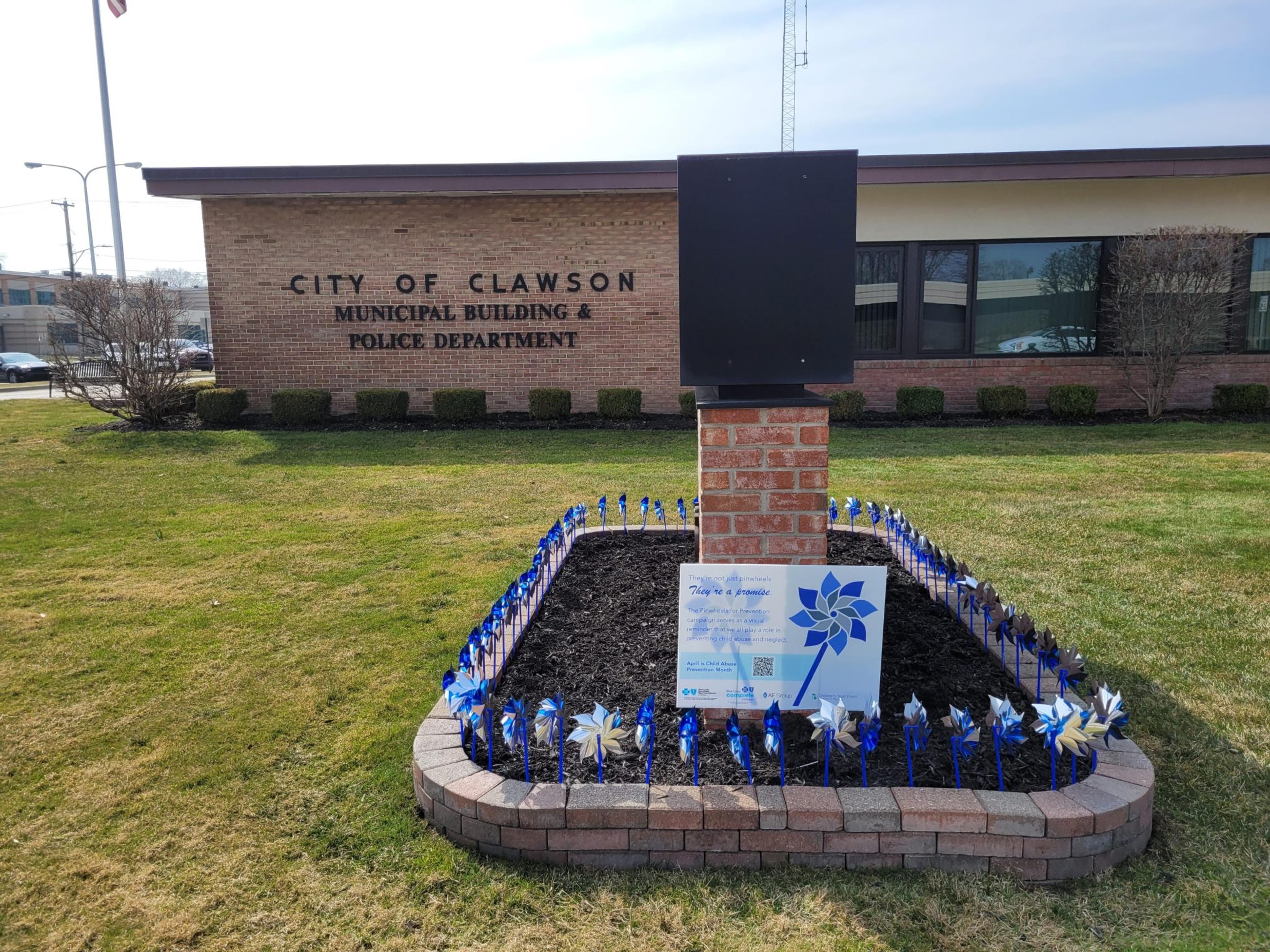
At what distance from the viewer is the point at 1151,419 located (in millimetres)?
13188

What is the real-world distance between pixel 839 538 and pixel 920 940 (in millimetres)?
3808

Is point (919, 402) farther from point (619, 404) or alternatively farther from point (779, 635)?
point (779, 635)

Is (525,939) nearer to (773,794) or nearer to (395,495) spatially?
(773,794)

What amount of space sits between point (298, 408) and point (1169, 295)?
42.9 ft

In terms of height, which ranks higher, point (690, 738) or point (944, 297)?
point (944, 297)

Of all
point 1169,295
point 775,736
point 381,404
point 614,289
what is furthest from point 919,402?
point 775,736

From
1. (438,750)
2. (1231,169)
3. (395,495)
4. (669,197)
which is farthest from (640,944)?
(1231,169)

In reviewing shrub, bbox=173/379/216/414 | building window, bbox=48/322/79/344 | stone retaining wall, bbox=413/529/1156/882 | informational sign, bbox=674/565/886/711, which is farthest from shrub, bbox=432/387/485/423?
Answer: stone retaining wall, bbox=413/529/1156/882

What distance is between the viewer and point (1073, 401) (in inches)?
519

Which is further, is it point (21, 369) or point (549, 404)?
point (21, 369)

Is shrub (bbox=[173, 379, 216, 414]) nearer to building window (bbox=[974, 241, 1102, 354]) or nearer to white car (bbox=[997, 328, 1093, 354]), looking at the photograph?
building window (bbox=[974, 241, 1102, 354])

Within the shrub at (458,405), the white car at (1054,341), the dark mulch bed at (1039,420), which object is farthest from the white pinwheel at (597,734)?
the white car at (1054,341)

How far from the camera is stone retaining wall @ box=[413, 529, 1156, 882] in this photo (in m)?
2.62

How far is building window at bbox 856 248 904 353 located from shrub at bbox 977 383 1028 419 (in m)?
1.58
